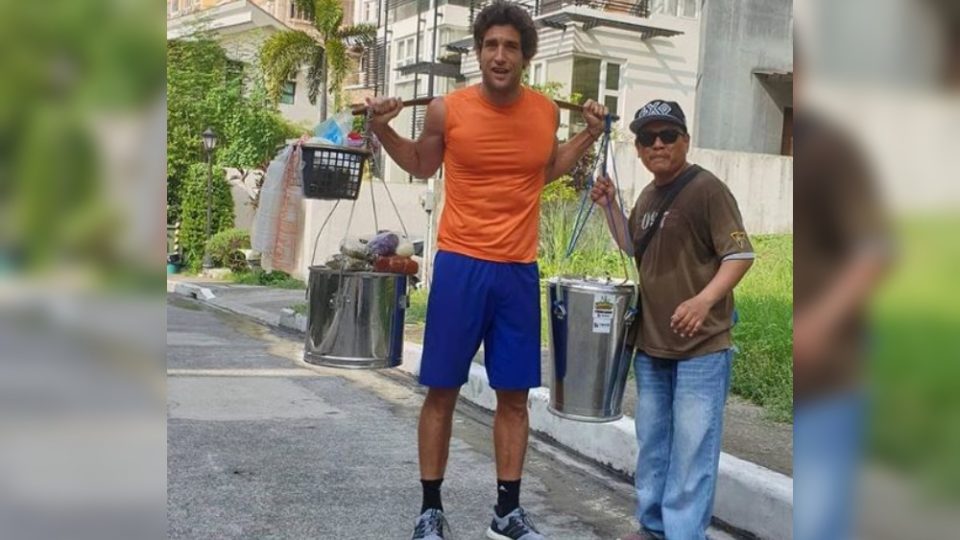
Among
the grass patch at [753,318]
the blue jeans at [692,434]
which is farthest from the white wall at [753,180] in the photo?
the blue jeans at [692,434]

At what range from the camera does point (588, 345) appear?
359 centimetres

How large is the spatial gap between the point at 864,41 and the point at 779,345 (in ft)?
20.5

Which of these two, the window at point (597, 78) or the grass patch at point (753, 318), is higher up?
the window at point (597, 78)

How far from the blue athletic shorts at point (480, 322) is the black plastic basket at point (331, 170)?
33.6 inches

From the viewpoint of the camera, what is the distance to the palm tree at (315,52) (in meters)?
23.7

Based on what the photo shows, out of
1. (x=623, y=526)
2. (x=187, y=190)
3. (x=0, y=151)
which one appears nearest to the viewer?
(x=0, y=151)

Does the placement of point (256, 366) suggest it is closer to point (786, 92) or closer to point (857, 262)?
point (857, 262)

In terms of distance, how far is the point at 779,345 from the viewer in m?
6.93

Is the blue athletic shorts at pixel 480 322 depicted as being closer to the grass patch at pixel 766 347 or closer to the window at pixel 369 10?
the grass patch at pixel 766 347

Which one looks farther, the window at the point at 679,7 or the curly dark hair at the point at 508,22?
the window at the point at 679,7

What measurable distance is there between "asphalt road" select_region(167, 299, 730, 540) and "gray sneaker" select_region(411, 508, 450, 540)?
24cm

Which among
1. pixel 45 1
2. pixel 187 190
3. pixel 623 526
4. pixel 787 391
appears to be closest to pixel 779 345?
pixel 787 391

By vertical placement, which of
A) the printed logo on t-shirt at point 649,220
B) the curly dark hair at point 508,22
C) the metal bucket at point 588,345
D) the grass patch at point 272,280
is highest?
the curly dark hair at point 508,22

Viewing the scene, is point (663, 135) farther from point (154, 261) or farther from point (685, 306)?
point (154, 261)
